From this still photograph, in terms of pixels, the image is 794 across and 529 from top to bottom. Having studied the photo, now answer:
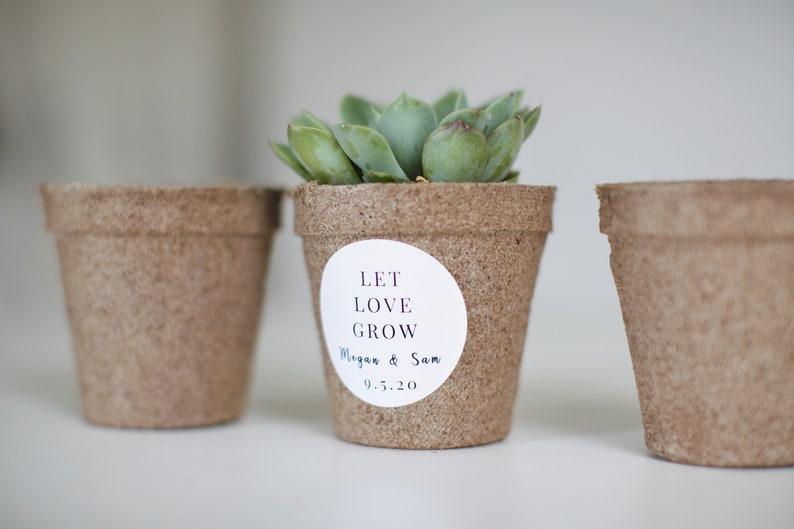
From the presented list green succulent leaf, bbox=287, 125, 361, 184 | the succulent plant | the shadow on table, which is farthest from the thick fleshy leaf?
the shadow on table

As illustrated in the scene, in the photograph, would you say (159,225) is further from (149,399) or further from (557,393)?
(557,393)

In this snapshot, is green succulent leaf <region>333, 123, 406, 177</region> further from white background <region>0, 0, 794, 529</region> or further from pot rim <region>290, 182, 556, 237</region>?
white background <region>0, 0, 794, 529</region>

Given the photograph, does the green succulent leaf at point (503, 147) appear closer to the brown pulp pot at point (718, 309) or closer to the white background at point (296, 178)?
the brown pulp pot at point (718, 309)

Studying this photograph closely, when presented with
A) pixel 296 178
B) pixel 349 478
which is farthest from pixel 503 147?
pixel 296 178

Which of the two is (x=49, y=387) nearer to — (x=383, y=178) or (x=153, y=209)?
(x=153, y=209)

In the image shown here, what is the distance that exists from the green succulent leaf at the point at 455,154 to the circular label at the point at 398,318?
2.8 inches

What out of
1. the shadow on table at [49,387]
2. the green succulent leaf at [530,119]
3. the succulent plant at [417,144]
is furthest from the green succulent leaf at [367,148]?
the shadow on table at [49,387]

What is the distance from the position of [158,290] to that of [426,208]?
0.95 ft

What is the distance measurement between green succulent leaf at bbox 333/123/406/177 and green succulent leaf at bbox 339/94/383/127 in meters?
0.10

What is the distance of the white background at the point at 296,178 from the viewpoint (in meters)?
0.64

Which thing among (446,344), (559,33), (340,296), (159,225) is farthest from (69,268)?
(559,33)

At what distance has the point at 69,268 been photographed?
2.90 feet

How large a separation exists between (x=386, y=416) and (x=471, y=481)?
12cm

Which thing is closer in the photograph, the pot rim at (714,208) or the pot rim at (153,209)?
the pot rim at (714,208)
